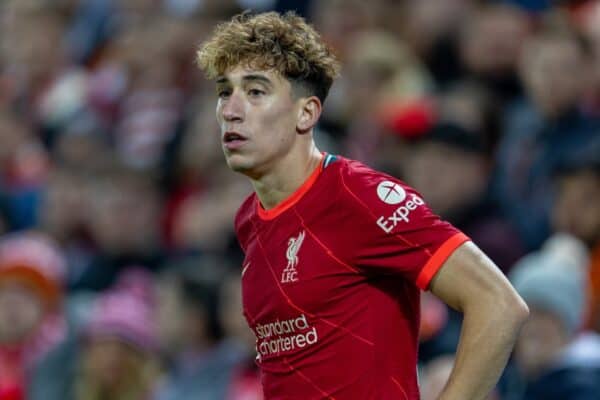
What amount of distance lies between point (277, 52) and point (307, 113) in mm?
176

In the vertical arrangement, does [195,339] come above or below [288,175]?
below

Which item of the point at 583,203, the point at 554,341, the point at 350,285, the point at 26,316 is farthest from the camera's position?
the point at 26,316

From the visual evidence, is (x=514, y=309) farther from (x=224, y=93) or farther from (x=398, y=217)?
(x=224, y=93)

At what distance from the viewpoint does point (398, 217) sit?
11.4 feet

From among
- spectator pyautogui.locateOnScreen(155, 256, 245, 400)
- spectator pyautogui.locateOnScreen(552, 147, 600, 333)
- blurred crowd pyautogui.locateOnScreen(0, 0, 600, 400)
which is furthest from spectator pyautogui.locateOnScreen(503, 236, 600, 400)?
spectator pyautogui.locateOnScreen(155, 256, 245, 400)

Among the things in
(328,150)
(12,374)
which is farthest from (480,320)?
(12,374)

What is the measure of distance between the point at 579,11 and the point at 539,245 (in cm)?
178

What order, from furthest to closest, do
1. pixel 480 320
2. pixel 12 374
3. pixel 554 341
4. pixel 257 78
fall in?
1. pixel 12 374
2. pixel 554 341
3. pixel 257 78
4. pixel 480 320

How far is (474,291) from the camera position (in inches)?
134

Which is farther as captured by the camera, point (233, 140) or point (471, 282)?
point (233, 140)

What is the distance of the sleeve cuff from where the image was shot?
343cm

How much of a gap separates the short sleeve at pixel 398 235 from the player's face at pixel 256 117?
0.88 ft

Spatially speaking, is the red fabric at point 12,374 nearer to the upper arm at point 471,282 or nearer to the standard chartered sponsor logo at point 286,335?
the standard chartered sponsor logo at point 286,335

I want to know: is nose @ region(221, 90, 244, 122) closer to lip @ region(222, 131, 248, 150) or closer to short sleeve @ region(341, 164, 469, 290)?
lip @ region(222, 131, 248, 150)
